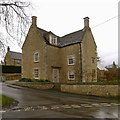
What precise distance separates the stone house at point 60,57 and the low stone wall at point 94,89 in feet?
27.3

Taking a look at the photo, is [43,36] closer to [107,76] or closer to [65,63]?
[65,63]

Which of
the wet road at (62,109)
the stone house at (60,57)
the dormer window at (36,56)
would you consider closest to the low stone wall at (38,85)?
the stone house at (60,57)

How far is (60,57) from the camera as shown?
130 ft

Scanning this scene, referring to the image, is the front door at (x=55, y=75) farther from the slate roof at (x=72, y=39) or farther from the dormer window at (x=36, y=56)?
the slate roof at (x=72, y=39)

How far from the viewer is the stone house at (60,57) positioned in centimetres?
3650

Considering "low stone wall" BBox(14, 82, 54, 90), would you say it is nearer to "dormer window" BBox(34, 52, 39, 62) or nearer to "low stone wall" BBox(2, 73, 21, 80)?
"dormer window" BBox(34, 52, 39, 62)

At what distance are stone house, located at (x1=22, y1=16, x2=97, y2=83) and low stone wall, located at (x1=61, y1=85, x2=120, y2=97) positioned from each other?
8322mm

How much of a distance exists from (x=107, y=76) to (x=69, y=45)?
822 cm

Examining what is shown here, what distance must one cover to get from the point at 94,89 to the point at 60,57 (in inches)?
599

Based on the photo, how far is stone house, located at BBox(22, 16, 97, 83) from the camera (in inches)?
1437

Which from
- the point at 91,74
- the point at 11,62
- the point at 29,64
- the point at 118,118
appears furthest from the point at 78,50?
the point at 11,62

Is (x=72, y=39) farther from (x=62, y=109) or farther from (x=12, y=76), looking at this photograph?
(x=62, y=109)

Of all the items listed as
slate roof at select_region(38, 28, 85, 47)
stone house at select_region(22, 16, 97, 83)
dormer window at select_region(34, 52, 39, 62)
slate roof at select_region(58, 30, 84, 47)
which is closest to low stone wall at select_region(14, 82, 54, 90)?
stone house at select_region(22, 16, 97, 83)

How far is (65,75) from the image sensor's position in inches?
1521
